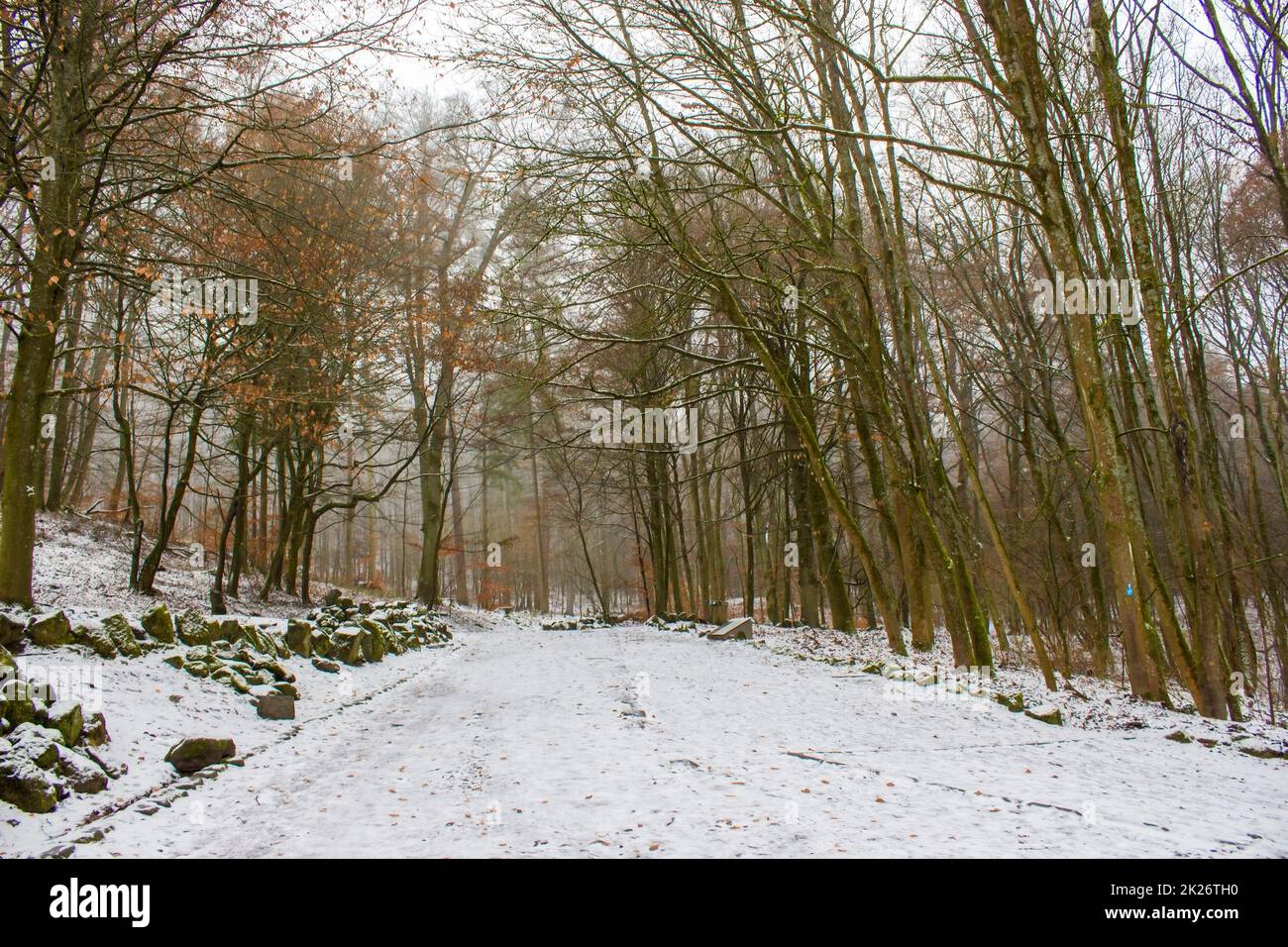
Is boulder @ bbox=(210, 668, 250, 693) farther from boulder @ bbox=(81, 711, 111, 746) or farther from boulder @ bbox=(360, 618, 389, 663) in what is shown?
boulder @ bbox=(360, 618, 389, 663)

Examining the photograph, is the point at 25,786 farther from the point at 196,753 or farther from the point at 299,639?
the point at 299,639

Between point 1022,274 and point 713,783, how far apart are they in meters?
12.9

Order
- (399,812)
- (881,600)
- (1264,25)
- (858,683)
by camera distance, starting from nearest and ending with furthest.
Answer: (399,812) → (1264,25) → (858,683) → (881,600)

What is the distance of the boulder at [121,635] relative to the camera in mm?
6227

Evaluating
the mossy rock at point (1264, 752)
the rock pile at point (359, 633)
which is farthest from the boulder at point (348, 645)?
the mossy rock at point (1264, 752)

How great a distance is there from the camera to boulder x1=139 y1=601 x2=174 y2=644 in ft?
22.4

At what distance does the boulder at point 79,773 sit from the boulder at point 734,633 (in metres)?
11.3

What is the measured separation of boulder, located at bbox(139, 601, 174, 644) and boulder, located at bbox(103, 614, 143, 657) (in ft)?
1.24

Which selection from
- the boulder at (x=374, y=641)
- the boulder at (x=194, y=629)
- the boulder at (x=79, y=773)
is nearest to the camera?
the boulder at (x=79, y=773)

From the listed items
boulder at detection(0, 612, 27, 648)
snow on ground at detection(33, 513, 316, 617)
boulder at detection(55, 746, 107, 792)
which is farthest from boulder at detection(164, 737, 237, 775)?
snow on ground at detection(33, 513, 316, 617)

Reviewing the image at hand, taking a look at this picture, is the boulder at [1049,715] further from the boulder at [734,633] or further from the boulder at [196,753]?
the boulder at [734,633]
